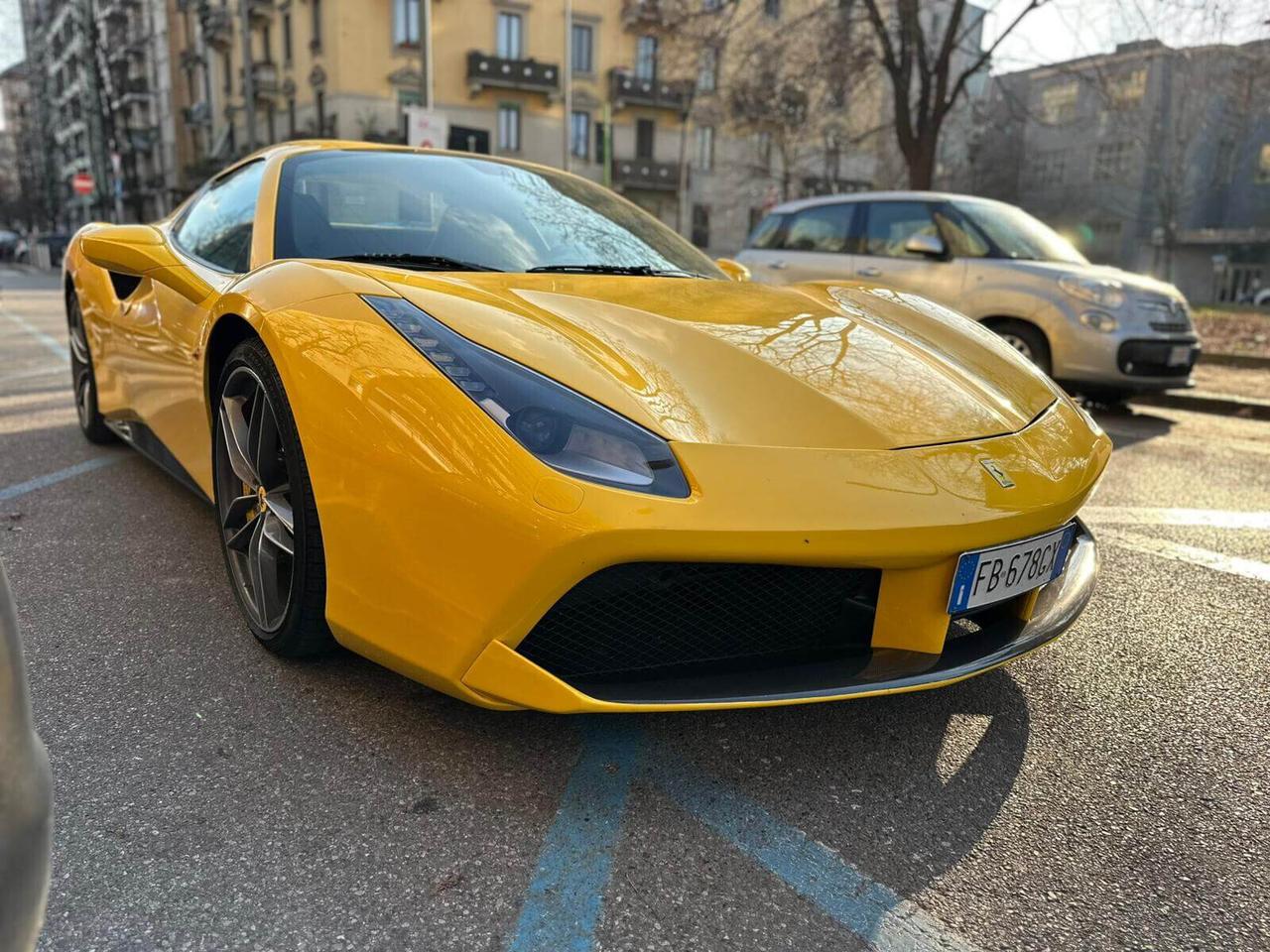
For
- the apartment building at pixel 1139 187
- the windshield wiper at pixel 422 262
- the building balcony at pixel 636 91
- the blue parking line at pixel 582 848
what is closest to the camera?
the blue parking line at pixel 582 848

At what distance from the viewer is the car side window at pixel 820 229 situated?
729 cm

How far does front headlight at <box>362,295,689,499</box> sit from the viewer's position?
1539 mm

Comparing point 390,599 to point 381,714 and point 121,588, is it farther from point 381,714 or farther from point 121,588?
point 121,588

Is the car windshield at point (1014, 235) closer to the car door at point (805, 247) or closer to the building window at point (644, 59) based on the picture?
the car door at point (805, 247)

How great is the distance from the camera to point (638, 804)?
5.58ft

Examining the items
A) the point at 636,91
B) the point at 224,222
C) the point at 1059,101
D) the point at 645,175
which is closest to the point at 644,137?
the point at 645,175

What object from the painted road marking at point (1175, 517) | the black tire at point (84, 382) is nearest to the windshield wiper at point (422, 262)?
the black tire at point (84, 382)

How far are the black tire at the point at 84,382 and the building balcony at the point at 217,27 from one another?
3978 centimetres

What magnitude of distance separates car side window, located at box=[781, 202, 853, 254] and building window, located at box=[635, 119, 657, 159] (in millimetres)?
30367

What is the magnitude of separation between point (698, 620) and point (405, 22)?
111ft

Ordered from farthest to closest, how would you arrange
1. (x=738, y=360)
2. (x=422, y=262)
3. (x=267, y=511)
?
(x=422, y=262), (x=267, y=511), (x=738, y=360)

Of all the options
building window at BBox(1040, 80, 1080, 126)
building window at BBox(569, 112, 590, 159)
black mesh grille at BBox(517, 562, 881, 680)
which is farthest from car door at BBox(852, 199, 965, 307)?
building window at BBox(1040, 80, 1080, 126)

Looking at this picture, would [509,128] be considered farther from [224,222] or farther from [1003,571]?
[1003,571]

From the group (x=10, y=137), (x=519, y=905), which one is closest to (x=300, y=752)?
(x=519, y=905)
